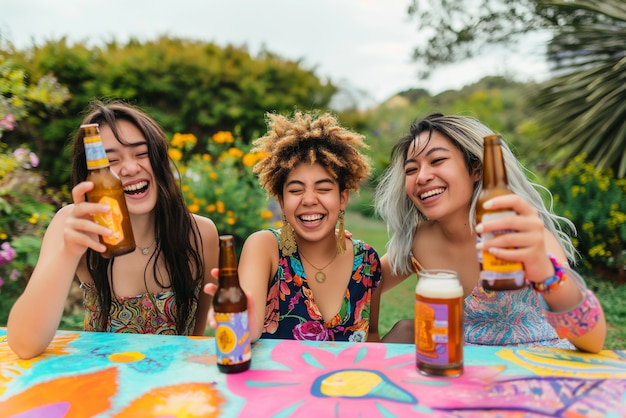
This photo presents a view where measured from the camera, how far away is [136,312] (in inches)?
90.1

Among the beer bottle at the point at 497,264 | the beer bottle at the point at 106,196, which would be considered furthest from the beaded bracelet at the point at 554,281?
the beer bottle at the point at 106,196

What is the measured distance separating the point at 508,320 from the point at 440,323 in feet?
3.32

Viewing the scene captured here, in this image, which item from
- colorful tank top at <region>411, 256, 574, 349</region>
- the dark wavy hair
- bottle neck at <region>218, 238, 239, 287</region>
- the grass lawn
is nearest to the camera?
bottle neck at <region>218, 238, 239, 287</region>

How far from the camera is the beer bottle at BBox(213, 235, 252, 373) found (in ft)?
4.63

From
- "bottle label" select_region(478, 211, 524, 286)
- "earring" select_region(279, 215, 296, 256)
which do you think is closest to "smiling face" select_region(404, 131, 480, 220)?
"earring" select_region(279, 215, 296, 256)

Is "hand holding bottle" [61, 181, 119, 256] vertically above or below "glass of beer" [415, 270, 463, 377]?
above

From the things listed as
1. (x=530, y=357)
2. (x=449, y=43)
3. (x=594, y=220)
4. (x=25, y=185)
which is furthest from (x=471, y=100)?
(x=530, y=357)

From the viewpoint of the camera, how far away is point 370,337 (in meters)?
2.55

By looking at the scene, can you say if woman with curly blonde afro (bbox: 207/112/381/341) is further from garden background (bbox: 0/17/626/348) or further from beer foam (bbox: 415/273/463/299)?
beer foam (bbox: 415/273/463/299)

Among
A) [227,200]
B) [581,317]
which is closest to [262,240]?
[581,317]

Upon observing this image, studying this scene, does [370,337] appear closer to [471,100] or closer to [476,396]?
[476,396]

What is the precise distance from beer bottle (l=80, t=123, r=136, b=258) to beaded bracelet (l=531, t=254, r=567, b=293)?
1.26 m

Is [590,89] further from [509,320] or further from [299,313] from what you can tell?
[299,313]

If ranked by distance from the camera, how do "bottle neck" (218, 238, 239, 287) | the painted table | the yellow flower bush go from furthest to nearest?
the yellow flower bush
"bottle neck" (218, 238, 239, 287)
the painted table
